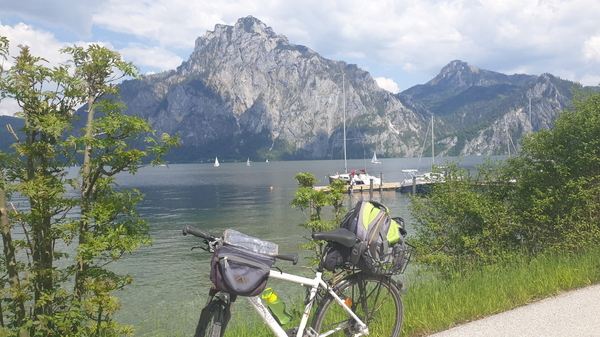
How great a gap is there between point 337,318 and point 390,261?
0.66m

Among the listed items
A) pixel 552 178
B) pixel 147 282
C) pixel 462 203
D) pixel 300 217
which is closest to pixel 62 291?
pixel 462 203

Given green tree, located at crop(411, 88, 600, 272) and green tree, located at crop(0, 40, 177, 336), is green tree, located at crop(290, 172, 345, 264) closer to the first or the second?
green tree, located at crop(411, 88, 600, 272)

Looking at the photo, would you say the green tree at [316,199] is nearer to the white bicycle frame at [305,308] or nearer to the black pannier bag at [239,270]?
the white bicycle frame at [305,308]

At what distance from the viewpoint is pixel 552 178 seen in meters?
7.43

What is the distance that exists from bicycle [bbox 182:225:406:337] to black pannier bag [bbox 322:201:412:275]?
111 mm

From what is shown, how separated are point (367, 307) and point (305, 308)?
2.06 ft

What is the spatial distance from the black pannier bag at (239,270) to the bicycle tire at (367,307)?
85 cm

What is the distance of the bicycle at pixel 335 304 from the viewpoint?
2.77m

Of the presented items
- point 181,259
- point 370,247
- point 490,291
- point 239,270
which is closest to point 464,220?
point 490,291

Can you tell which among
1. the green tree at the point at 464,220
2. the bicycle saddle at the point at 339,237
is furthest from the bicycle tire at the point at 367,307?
the green tree at the point at 464,220

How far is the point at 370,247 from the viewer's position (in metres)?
3.29

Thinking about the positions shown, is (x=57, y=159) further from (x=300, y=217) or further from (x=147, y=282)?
(x=300, y=217)

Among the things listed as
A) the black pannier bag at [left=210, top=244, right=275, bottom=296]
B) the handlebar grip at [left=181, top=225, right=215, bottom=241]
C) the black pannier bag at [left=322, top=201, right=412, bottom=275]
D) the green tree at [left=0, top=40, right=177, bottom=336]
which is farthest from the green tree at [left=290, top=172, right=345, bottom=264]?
the black pannier bag at [left=210, top=244, right=275, bottom=296]

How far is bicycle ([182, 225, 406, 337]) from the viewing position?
2.77m
